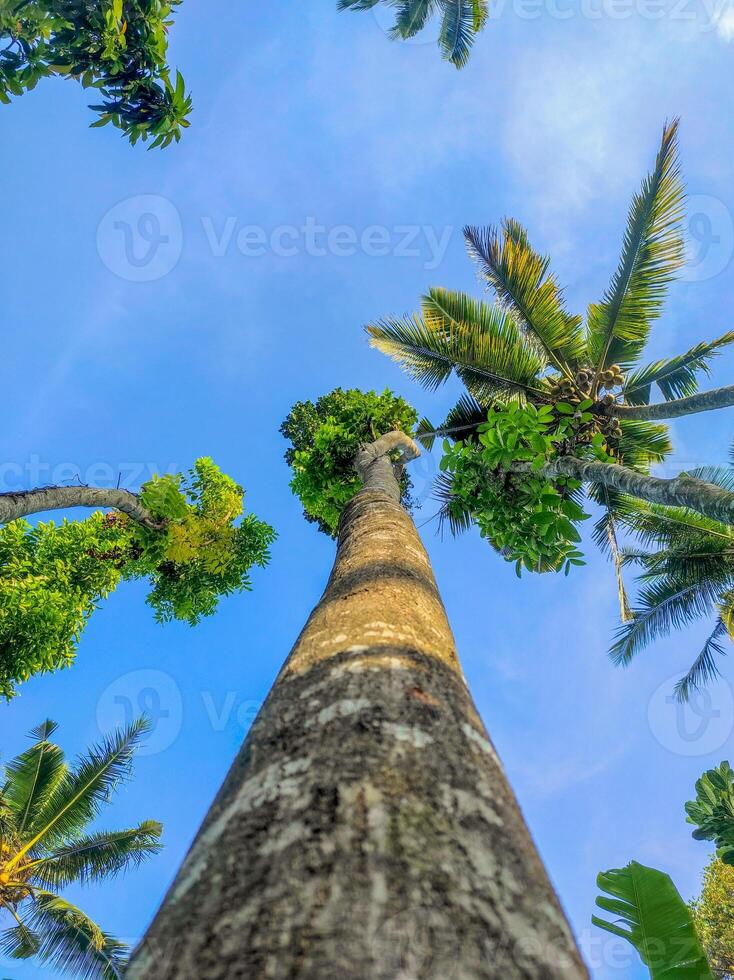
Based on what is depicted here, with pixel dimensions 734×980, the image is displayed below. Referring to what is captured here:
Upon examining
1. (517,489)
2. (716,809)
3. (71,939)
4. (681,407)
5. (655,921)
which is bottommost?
(71,939)

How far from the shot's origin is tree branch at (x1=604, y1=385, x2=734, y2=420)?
22.5 ft

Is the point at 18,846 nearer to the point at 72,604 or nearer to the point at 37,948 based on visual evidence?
the point at 37,948

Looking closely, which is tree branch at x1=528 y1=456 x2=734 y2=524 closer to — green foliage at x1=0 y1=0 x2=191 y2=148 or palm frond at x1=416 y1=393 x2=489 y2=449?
palm frond at x1=416 y1=393 x2=489 y2=449

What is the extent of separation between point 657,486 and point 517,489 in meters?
1.52

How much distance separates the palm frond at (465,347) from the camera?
8984 mm

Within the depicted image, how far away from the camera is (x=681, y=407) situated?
746 cm

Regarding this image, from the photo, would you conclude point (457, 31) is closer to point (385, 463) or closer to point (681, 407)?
point (681, 407)

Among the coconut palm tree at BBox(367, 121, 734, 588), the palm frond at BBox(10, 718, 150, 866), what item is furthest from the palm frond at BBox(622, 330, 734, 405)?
the palm frond at BBox(10, 718, 150, 866)

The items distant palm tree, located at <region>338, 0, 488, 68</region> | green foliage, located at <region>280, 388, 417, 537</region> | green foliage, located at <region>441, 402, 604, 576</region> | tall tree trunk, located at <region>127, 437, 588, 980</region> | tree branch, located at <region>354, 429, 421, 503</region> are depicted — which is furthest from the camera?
distant palm tree, located at <region>338, 0, 488, 68</region>

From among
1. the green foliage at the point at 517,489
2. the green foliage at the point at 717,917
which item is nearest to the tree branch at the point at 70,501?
the green foliage at the point at 517,489

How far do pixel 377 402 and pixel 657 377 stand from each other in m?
4.73

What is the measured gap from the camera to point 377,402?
366 inches

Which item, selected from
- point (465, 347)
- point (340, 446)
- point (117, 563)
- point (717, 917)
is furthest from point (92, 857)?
point (717, 917)

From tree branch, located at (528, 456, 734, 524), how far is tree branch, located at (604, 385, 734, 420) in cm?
125
